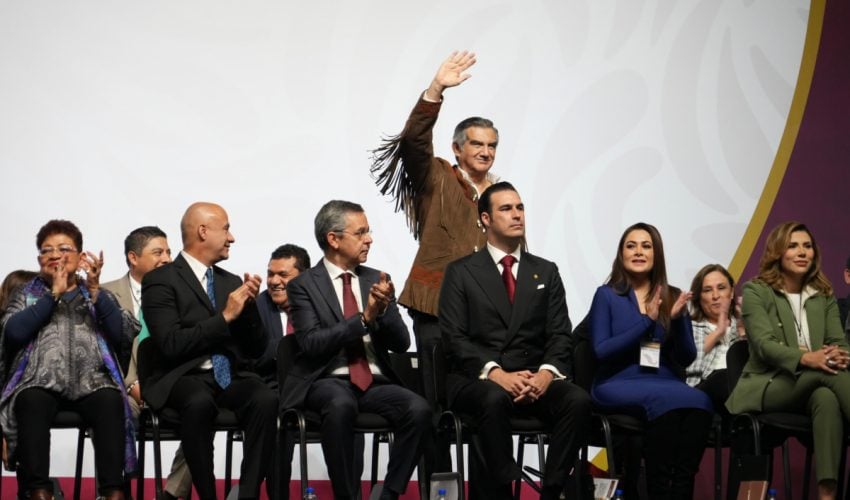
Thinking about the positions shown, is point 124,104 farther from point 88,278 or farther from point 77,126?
point 88,278

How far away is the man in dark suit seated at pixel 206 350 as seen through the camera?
14.0ft

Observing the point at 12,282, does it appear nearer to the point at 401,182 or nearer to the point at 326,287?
the point at 326,287

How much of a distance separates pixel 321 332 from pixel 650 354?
1276 millimetres

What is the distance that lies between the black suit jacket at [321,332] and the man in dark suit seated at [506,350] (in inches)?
8.8

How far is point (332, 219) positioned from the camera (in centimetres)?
457

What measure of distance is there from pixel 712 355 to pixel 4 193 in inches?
133

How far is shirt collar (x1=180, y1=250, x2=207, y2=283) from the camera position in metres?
4.60

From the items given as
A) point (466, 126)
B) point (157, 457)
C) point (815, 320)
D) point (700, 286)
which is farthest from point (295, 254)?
point (815, 320)

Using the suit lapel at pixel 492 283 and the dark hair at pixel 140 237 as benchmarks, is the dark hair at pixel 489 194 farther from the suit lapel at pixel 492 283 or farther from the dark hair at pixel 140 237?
the dark hair at pixel 140 237

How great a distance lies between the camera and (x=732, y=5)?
6344mm

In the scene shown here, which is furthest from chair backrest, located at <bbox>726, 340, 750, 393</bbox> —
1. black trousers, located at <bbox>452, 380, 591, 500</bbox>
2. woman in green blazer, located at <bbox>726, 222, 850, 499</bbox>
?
black trousers, located at <bbox>452, 380, 591, 500</bbox>

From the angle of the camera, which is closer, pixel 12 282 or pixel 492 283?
pixel 492 283

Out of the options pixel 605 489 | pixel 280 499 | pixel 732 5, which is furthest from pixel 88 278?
pixel 732 5

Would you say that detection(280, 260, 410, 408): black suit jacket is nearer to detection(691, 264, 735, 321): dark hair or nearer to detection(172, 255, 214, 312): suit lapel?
detection(172, 255, 214, 312): suit lapel
